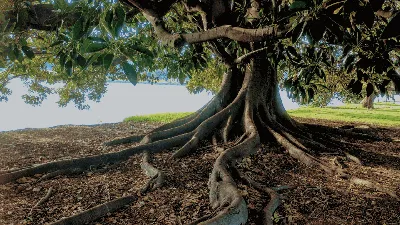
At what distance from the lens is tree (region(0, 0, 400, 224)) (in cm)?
190

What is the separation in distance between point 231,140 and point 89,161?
277cm

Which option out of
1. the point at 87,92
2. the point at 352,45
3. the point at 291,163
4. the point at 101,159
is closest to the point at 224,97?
the point at 291,163

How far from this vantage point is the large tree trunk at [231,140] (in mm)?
3711

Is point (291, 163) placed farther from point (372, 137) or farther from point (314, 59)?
point (372, 137)

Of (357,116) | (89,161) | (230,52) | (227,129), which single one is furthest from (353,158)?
(357,116)

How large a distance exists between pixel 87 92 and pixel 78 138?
6249 millimetres

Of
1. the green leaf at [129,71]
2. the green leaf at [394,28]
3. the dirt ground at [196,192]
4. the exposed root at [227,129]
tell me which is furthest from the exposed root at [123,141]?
the green leaf at [394,28]

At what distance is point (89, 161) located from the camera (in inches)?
214

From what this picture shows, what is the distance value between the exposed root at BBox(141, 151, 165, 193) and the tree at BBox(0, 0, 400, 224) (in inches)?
0.8

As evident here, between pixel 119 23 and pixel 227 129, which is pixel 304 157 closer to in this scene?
pixel 227 129

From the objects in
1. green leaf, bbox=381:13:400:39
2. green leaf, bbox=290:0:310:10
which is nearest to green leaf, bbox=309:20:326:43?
green leaf, bbox=290:0:310:10

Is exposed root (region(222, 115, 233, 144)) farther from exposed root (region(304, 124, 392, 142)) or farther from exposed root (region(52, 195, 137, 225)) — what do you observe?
exposed root (region(52, 195, 137, 225))

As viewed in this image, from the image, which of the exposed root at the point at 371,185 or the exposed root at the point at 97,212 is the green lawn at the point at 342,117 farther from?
the exposed root at the point at 97,212

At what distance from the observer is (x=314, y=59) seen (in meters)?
3.75
